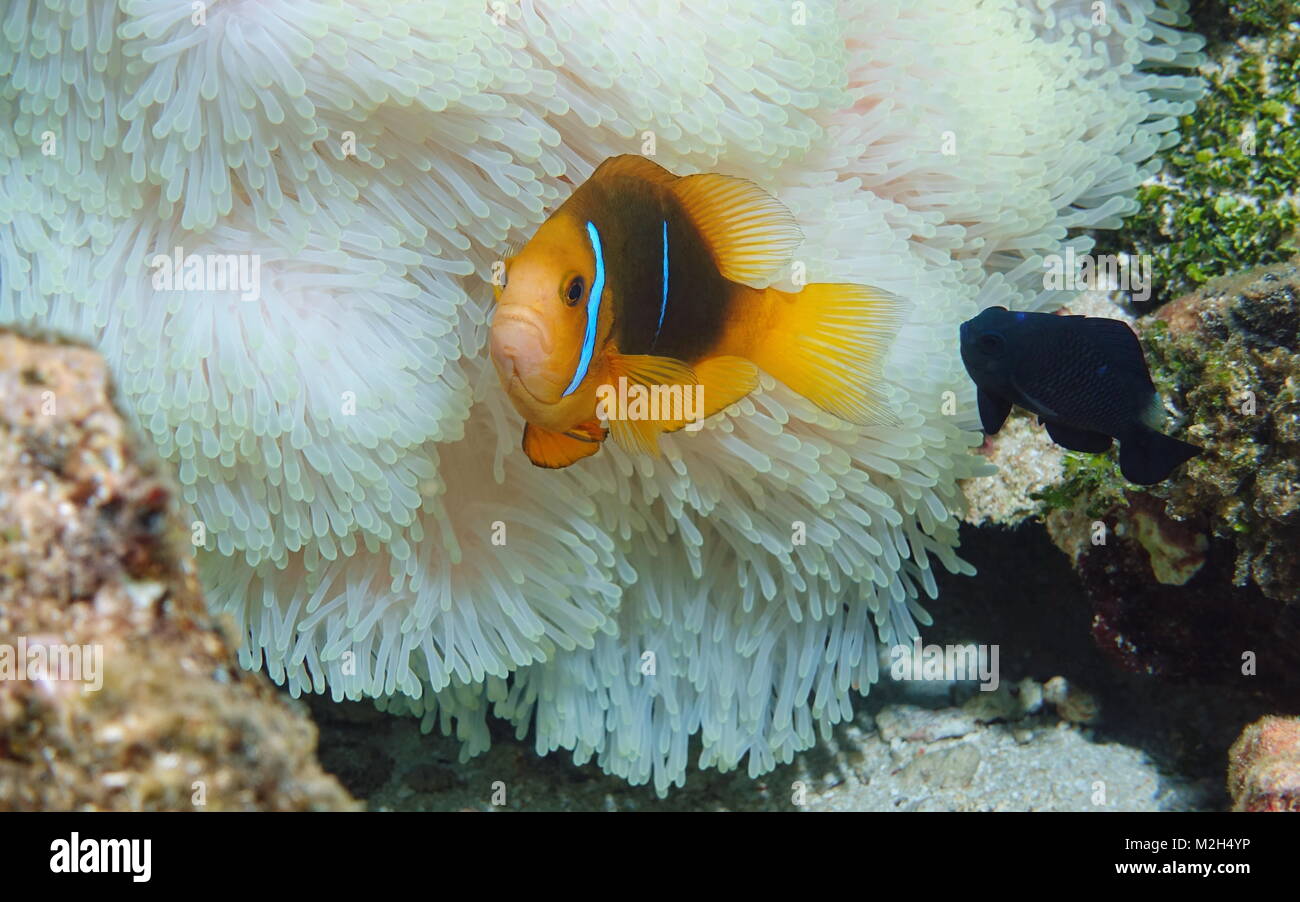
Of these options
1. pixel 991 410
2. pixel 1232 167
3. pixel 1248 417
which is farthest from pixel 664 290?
pixel 1232 167

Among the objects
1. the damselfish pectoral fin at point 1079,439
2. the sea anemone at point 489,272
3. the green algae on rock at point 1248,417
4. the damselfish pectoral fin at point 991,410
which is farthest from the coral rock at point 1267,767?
the damselfish pectoral fin at point 991,410

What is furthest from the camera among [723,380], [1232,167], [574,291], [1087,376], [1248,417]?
[1232,167]

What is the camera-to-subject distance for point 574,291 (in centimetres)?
137

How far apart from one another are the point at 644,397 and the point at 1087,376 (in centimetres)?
78

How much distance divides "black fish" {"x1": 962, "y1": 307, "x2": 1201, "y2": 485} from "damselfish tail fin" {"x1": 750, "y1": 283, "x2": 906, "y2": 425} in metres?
0.18

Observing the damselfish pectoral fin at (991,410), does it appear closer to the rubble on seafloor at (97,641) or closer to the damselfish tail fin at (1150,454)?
the damselfish tail fin at (1150,454)

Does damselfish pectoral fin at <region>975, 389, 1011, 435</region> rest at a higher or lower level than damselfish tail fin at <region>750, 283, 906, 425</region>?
lower

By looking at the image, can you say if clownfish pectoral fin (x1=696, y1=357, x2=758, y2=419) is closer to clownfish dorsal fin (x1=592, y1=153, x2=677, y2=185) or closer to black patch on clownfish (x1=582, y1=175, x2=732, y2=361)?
black patch on clownfish (x1=582, y1=175, x2=732, y2=361)

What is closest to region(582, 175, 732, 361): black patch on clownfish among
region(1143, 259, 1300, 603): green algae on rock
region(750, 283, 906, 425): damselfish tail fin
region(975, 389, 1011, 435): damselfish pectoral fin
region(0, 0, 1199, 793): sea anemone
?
region(750, 283, 906, 425): damselfish tail fin

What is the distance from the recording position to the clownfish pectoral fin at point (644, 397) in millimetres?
1490

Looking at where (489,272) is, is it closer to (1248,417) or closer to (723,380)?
(723,380)

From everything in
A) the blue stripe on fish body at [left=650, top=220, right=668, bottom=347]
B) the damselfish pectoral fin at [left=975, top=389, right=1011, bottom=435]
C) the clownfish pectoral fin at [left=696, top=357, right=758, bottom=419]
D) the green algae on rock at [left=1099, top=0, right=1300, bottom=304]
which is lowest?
the damselfish pectoral fin at [left=975, top=389, right=1011, bottom=435]

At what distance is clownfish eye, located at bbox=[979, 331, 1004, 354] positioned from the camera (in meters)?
1.65

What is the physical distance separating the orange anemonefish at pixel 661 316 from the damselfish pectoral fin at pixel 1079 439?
30 centimetres
